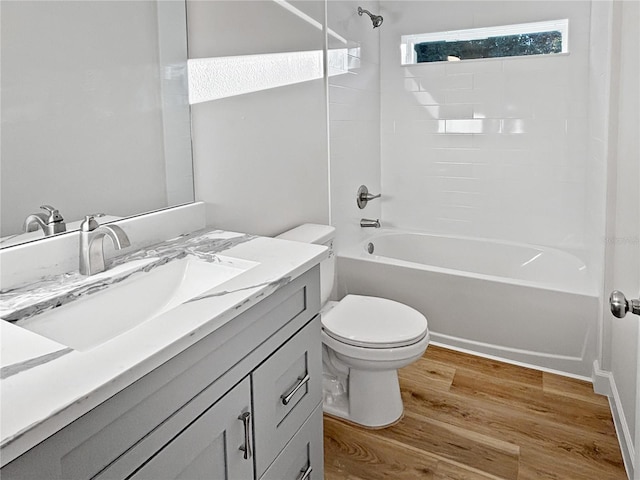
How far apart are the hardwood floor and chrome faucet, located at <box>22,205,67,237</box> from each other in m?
1.27

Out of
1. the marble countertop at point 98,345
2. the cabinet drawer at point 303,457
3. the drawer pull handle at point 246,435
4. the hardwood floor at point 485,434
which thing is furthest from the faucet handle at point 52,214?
the hardwood floor at point 485,434

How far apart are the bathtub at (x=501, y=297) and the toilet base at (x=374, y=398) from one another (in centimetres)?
74

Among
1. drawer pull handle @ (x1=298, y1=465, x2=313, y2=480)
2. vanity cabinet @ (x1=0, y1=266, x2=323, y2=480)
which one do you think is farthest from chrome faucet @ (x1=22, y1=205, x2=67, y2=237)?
drawer pull handle @ (x1=298, y1=465, x2=313, y2=480)

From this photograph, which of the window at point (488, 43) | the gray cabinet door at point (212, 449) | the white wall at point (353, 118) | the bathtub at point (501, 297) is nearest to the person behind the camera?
the gray cabinet door at point (212, 449)

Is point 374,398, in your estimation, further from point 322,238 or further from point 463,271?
point 463,271

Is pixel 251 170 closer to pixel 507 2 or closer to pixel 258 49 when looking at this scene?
pixel 258 49

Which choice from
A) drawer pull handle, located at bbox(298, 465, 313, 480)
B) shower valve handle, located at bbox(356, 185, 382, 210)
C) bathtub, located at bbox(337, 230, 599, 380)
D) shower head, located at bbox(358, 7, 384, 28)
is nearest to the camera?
drawer pull handle, located at bbox(298, 465, 313, 480)

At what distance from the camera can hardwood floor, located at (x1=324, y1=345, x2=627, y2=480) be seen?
6.07ft

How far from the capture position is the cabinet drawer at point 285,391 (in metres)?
1.18

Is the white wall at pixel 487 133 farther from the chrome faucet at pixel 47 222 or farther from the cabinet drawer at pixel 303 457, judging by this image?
the chrome faucet at pixel 47 222

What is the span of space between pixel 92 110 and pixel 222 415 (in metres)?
0.91

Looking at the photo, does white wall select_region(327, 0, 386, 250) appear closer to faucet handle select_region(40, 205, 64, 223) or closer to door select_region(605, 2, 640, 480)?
door select_region(605, 2, 640, 480)

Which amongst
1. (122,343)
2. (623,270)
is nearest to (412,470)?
(623,270)

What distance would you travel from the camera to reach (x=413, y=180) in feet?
11.7
